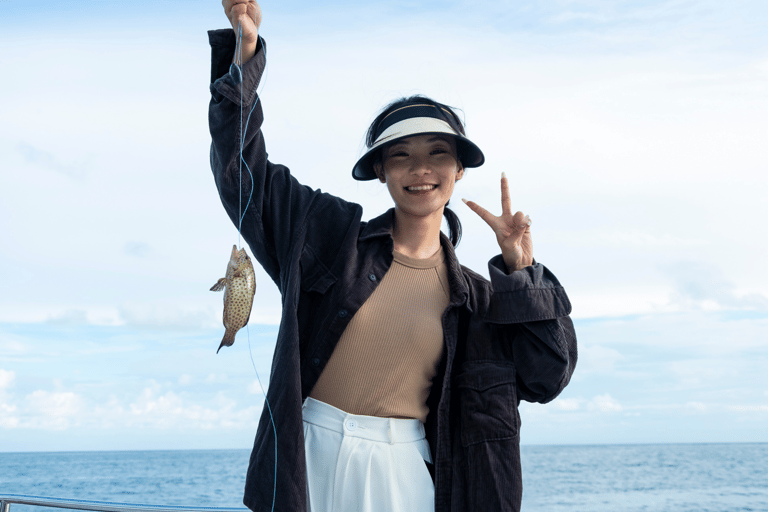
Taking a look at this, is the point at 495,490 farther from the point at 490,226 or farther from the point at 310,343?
the point at 490,226

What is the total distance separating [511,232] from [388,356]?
0.61 meters

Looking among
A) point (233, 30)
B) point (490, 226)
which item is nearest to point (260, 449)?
point (490, 226)

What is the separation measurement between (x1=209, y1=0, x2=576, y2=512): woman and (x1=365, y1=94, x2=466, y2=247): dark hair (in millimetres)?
12

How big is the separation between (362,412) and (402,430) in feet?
0.43

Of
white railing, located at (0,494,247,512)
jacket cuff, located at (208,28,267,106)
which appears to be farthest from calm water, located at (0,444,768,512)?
jacket cuff, located at (208,28,267,106)

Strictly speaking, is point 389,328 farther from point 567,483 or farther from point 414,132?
point 567,483

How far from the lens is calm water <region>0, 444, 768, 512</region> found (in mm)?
21453

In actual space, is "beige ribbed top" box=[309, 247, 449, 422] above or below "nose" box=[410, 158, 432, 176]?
below

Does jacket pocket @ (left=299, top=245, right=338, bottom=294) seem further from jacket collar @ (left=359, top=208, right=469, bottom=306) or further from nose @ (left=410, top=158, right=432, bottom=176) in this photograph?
nose @ (left=410, top=158, right=432, bottom=176)

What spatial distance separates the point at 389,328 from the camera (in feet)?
6.15

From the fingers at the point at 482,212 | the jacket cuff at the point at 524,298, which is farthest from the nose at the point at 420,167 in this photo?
the jacket cuff at the point at 524,298

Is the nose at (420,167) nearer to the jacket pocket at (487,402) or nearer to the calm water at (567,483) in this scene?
the jacket pocket at (487,402)

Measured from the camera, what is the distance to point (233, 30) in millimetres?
1757

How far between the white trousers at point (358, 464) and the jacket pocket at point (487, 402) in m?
0.21
